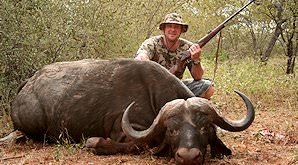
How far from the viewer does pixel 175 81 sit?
440 centimetres

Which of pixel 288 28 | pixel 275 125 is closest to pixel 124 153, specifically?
pixel 275 125

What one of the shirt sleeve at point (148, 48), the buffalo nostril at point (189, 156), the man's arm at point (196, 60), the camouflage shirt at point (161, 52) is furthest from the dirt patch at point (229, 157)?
the shirt sleeve at point (148, 48)

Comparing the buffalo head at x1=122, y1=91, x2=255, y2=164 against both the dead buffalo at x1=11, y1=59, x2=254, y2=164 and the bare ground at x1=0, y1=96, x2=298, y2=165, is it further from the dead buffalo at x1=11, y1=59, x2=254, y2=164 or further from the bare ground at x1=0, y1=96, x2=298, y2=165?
the bare ground at x1=0, y1=96, x2=298, y2=165

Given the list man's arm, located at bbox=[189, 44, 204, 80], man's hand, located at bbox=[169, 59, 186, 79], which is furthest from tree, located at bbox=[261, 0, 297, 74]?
man's hand, located at bbox=[169, 59, 186, 79]

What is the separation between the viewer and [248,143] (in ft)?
15.6

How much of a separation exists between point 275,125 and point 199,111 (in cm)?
228

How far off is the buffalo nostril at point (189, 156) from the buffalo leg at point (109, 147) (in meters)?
0.82

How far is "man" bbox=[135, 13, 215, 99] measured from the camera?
5613 mm

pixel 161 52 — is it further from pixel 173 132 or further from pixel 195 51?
pixel 173 132

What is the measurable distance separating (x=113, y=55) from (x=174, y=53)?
358cm

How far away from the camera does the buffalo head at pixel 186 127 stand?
3518 millimetres

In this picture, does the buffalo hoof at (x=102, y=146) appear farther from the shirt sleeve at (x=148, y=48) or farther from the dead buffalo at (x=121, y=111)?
the shirt sleeve at (x=148, y=48)

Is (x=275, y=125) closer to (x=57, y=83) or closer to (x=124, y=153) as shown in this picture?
(x=124, y=153)

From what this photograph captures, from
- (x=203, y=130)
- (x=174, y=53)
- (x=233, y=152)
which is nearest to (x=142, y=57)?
(x=174, y=53)
